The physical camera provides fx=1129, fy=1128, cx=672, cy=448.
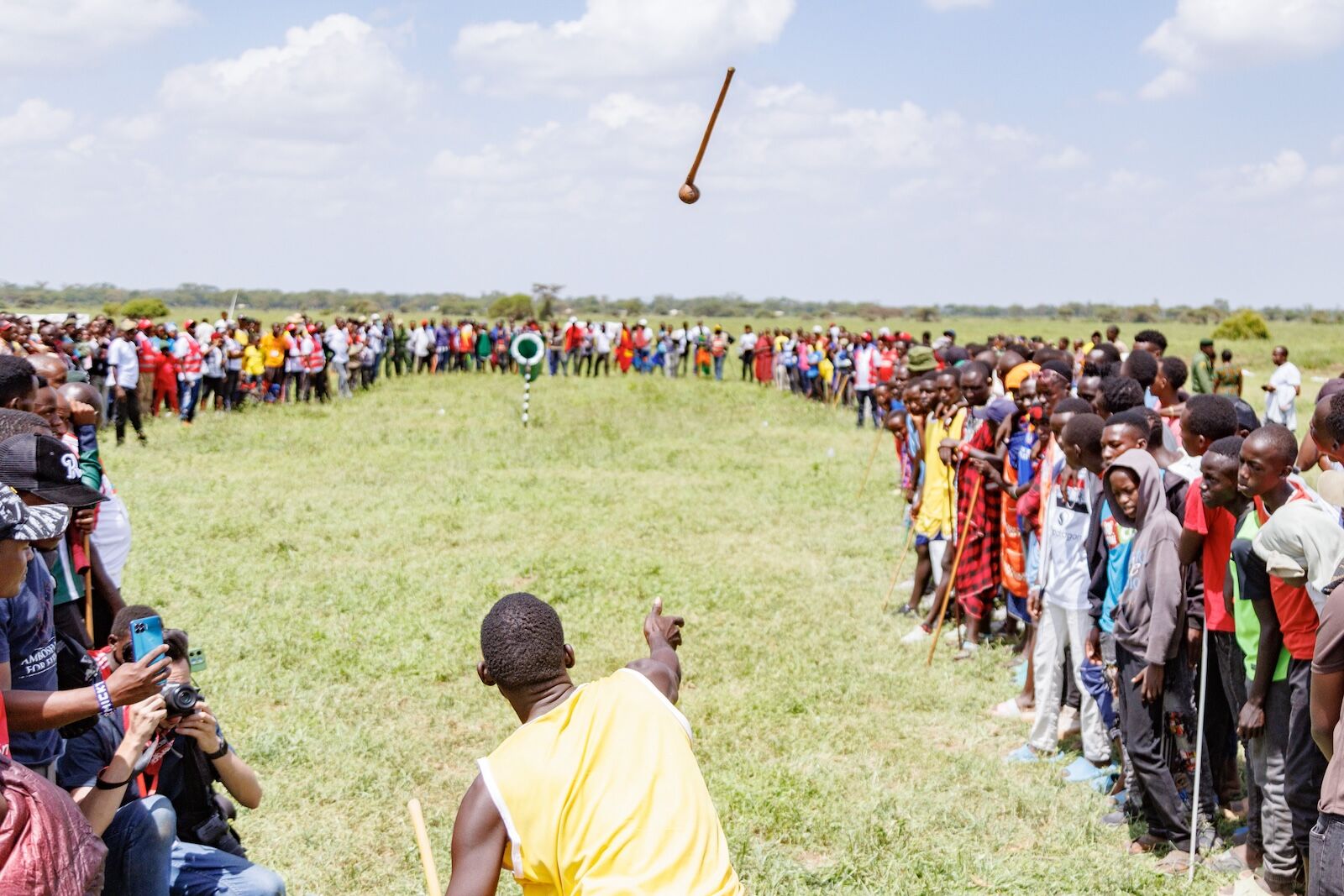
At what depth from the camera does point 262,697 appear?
6742mm

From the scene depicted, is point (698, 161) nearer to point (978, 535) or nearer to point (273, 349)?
point (978, 535)

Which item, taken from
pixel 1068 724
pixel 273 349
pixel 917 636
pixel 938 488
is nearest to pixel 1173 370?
pixel 938 488

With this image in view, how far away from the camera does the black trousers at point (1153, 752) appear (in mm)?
4789

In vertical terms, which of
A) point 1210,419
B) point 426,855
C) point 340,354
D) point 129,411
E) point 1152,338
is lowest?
point 129,411

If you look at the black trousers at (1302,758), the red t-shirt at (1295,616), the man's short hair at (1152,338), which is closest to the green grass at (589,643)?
the black trousers at (1302,758)

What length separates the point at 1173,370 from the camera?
8.82m

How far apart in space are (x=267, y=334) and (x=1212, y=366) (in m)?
16.6

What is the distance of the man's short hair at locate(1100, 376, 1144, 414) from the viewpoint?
20.6 feet

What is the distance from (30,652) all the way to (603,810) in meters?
1.95

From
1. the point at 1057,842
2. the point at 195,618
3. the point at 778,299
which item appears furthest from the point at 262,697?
the point at 778,299

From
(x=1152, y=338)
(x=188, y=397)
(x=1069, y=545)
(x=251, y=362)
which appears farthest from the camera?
(x=251, y=362)

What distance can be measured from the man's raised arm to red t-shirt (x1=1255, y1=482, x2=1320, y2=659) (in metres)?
2.18

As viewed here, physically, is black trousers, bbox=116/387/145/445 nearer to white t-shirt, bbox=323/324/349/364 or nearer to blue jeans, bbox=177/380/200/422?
blue jeans, bbox=177/380/200/422

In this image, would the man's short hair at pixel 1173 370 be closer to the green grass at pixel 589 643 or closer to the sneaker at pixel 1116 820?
the green grass at pixel 589 643
